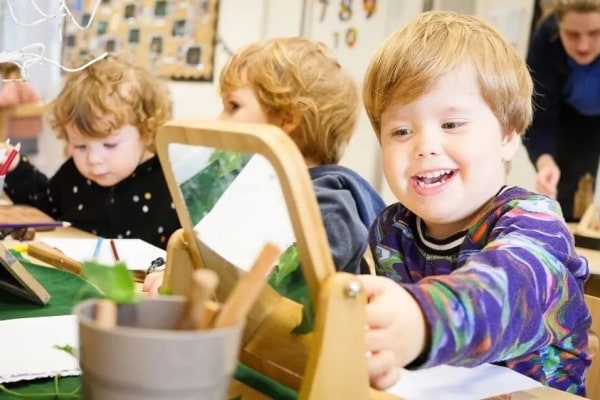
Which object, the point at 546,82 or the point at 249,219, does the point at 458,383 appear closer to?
the point at 249,219

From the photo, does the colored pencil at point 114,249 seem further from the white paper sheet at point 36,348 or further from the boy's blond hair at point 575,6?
the boy's blond hair at point 575,6

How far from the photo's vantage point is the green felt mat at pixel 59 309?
0.72m

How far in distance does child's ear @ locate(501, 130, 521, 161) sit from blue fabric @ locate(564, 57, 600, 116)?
1.91 meters

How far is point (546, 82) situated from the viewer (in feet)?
9.23

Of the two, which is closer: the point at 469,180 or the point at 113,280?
the point at 113,280

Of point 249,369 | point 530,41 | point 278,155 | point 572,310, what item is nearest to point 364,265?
point 572,310

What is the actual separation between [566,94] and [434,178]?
2075mm

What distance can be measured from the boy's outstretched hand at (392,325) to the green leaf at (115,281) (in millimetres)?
175

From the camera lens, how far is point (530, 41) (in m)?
3.15

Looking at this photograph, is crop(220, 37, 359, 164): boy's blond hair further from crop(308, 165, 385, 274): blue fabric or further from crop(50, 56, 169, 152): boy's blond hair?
crop(50, 56, 169, 152): boy's blond hair

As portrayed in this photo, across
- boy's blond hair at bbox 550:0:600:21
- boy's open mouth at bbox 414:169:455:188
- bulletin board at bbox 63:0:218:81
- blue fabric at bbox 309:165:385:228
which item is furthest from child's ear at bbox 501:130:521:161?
bulletin board at bbox 63:0:218:81

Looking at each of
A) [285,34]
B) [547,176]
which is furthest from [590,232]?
[285,34]

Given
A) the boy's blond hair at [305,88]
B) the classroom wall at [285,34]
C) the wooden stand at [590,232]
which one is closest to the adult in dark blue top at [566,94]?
the classroom wall at [285,34]

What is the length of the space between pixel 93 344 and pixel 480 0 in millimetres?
3189
